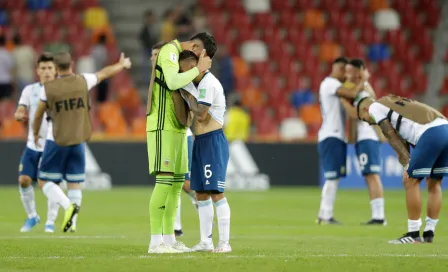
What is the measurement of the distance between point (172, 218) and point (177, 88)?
1370mm

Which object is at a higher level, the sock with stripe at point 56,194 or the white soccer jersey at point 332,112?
the white soccer jersey at point 332,112

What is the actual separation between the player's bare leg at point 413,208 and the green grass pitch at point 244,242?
243 mm

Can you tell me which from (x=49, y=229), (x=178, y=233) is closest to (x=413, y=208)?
(x=178, y=233)

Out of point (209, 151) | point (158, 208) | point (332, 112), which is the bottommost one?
point (158, 208)

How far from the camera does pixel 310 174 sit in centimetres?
2303

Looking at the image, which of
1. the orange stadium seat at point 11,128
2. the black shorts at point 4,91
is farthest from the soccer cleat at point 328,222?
the black shorts at point 4,91

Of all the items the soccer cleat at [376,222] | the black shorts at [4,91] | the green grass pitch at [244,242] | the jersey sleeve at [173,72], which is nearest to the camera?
the green grass pitch at [244,242]

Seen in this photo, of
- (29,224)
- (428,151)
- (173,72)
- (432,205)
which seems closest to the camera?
(173,72)

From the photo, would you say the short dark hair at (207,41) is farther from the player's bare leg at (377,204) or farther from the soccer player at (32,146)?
the player's bare leg at (377,204)

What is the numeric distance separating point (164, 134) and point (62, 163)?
3266 millimetres

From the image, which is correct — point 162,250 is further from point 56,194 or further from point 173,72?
point 56,194

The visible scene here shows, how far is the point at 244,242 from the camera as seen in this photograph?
11.4 m

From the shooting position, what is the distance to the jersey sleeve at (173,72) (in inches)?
378

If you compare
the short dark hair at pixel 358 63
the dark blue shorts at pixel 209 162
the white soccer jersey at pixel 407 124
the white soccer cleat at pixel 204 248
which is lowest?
the white soccer cleat at pixel 204 248
